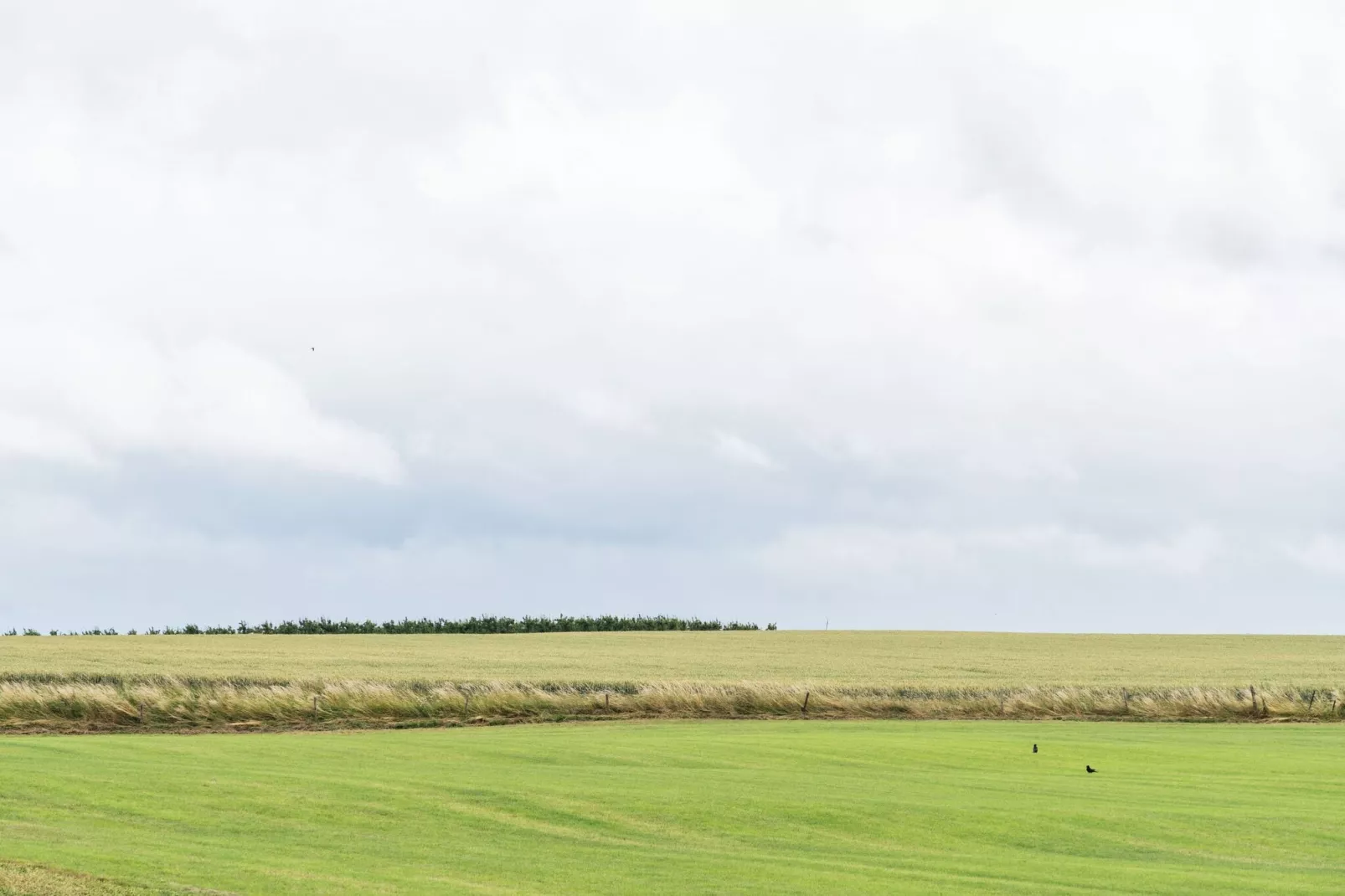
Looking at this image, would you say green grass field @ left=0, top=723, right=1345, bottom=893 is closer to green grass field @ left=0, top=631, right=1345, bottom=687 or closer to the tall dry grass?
the tall dry grass

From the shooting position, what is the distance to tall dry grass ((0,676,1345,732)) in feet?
127

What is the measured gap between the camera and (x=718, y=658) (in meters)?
65.0

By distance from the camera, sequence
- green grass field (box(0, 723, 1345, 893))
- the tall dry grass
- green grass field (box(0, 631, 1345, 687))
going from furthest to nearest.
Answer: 1. green grass field (box(0, 631, 1345, 687))
2. the tall dry grass
3. green grass field (box(0, 723, 1345, 893))

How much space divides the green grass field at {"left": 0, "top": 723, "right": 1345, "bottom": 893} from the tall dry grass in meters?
9.48

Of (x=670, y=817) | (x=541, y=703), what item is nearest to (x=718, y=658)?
(x=541, y=703)

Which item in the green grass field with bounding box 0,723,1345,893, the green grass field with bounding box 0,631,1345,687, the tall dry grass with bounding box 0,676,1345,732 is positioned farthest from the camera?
the green grass field with bounding box 0,631,1345,687

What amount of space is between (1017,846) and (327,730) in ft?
81.3

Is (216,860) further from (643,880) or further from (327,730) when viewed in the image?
(327,730)

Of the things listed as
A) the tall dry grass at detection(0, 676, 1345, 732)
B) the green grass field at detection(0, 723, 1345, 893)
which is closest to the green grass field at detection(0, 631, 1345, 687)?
the tall dry grass at detection(0, 676, 1345, 732)

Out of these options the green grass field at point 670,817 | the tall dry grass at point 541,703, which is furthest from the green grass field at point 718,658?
the green grass field at point 670,817

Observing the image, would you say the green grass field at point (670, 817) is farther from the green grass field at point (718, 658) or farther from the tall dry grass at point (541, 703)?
the green grass field at point (718, 658)

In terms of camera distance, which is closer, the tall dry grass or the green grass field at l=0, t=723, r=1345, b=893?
the green grass field at l=0, t=723, r=1345, b=893

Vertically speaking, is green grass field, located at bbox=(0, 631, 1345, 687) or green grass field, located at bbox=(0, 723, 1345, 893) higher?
green grass field, located at bbox=(0, 631, 1345, 687)

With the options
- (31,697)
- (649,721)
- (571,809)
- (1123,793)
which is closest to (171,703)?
(31,697)
